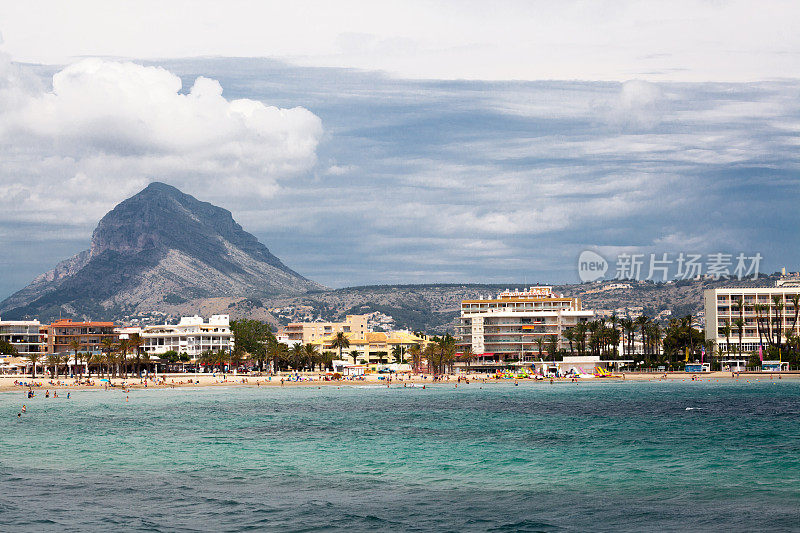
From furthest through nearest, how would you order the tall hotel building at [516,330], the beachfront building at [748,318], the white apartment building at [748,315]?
the tall hotel building at [516,330] < the white apartment building at [748,315] < the beachfront building at [748,318]

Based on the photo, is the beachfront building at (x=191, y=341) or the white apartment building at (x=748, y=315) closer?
the white apartment building at (x=748, y=315)

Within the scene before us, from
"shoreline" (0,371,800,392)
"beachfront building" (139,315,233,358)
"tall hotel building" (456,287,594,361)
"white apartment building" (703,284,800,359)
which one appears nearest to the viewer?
"shoreline" (0,371,800,392)

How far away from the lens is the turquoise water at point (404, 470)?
28.5 m

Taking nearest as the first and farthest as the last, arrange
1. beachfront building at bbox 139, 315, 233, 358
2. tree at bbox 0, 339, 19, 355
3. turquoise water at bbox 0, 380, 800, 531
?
turquoise water at bbox 0, 380, 800, 531 → tree at bbox 0, 339, 19, 355 → beachfront building at bbox 139, 315, 233, 358

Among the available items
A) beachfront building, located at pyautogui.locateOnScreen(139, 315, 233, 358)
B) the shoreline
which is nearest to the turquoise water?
the shoreline

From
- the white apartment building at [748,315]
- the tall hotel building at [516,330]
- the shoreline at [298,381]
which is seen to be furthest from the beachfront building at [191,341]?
the white apartment building at [748,315]

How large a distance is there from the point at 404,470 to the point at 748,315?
483 ft

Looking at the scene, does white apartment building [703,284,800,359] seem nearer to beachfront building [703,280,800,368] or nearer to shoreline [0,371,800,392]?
beachfront building [703,280,800,368]

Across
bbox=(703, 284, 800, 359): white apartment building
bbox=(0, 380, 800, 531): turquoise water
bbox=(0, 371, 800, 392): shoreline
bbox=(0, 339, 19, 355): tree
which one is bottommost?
bbox=(0, 371, 800, 392): shoreline

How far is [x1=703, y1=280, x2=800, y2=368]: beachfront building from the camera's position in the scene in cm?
16788

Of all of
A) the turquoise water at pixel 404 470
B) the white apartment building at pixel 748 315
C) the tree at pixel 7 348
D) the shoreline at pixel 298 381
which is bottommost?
the shoreline at pixel 298 381

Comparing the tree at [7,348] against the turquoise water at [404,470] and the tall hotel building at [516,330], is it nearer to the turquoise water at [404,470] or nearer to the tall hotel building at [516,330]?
the tall hotel building at [516,330]

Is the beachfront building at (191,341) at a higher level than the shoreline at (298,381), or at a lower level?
higher

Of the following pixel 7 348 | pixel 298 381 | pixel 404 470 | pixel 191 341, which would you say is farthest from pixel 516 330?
pixel 404 470
